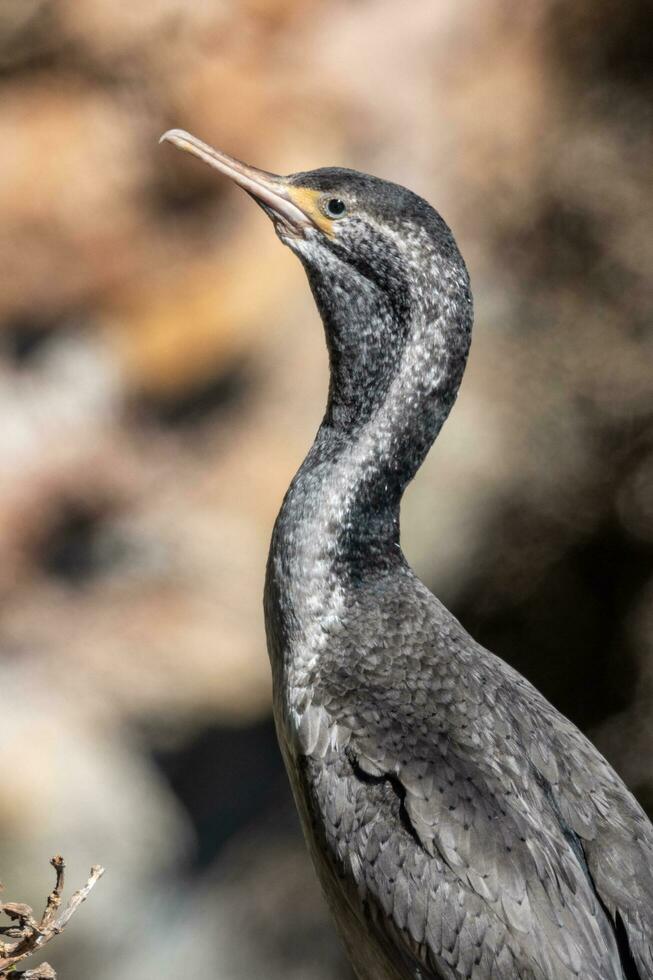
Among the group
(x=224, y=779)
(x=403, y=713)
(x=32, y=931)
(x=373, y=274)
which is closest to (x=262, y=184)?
(x=373, y=274)

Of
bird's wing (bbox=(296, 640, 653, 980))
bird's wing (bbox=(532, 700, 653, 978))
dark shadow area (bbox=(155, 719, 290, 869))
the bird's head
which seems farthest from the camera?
dark shadow area (bbox=(155, 719, 290, 869))

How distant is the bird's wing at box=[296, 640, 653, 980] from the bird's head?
0.61 m

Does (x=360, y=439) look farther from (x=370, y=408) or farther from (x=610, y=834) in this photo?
(x=610, y=834)

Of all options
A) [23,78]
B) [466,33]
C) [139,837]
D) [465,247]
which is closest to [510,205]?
[465,247]

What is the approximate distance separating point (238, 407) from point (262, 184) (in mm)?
1762

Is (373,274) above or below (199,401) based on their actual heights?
below

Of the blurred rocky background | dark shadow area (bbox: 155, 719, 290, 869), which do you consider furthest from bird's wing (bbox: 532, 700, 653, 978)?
dark shadow area (bbox: 155, 719, 290, 869)

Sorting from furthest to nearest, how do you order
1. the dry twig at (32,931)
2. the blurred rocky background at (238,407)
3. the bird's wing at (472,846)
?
1. the blurred rocky background at (238,407)
2. the bird's wing at (472,846)
3. the dry twig at (32,931)

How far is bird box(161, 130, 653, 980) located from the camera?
225 cm

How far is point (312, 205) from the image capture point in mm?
2553

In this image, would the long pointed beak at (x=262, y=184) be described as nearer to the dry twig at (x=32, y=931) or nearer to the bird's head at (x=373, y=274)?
the bird's head at (x=373, y=274)

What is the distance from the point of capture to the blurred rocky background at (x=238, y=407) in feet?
13.2

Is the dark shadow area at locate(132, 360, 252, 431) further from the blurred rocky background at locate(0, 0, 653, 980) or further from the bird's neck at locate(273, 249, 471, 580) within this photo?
the bird's neck at locate(273, 249, 471, 580)

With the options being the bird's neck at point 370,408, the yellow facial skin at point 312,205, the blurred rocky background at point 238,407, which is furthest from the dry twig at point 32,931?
the blurred rocky background at point 238,407
